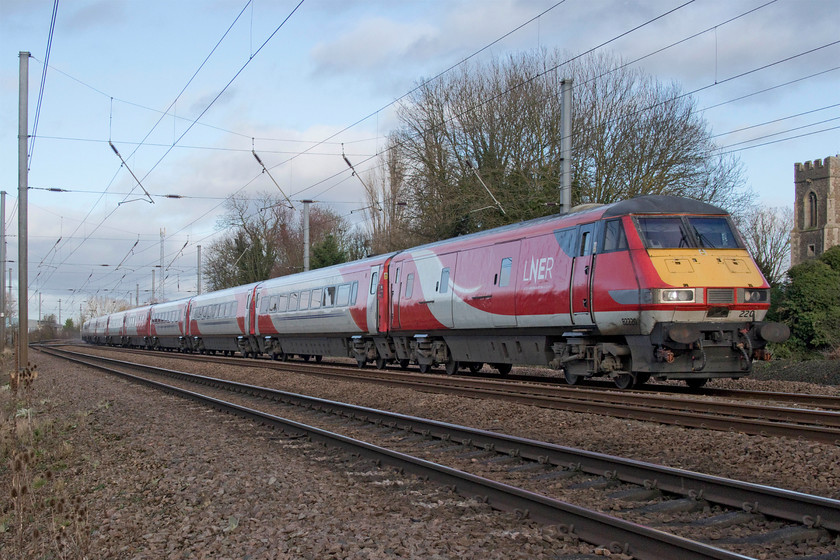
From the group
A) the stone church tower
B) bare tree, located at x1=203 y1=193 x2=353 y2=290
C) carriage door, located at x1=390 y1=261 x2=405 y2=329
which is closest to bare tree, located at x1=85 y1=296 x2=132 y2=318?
bare tree, located at x1=203 y1=193 x2=353 y2=290

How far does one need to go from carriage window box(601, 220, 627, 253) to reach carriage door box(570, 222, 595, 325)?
316 millimetres

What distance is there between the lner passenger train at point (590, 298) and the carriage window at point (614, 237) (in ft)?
0.06

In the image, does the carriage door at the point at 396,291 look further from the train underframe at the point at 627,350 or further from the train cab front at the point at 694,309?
the train cab front at the point at 694,309

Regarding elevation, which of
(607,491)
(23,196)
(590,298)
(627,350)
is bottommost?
(607,491)

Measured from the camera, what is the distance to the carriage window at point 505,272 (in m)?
15.0

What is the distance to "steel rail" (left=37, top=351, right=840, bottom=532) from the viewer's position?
516 centimetres

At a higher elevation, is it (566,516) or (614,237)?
(614,237)

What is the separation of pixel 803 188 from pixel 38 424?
8012 centimetres

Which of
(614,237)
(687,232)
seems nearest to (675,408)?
(614,237)

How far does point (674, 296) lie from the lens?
38.0 ft

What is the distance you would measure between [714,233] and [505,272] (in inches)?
156

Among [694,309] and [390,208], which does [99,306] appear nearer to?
[390,208]

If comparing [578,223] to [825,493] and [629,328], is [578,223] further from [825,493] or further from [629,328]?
[825,493]

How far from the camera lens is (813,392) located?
13.0 metres
